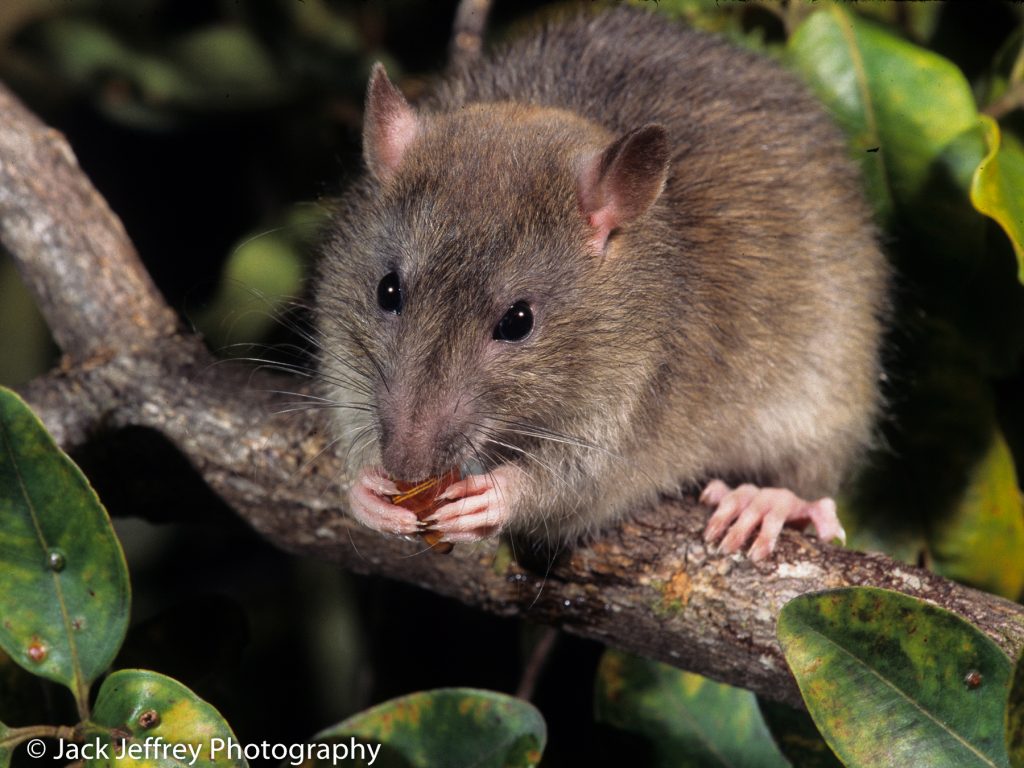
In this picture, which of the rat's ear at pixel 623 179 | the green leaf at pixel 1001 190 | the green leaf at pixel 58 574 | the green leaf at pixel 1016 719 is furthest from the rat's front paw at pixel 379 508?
the green leaf at pixel 1001 190

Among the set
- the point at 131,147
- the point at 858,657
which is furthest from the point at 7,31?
the point at 858,657

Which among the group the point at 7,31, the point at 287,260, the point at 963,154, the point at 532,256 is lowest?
the point at 287,260

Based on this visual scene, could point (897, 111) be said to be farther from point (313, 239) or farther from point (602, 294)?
point (313, 239)

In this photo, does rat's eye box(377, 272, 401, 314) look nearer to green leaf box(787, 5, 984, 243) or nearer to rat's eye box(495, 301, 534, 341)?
rat's eye box(495, 301, 534, 341)

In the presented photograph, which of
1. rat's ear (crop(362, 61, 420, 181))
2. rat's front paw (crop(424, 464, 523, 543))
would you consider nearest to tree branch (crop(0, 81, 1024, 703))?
rat's front paw (crop(424, 464, 523, 543))

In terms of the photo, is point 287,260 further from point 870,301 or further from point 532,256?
point 870,301

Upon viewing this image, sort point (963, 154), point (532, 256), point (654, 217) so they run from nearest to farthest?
point (532, 256) → point (654, 217) → point (963, 154)

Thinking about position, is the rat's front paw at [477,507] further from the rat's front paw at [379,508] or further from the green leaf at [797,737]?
the green leaf at [797,737]
